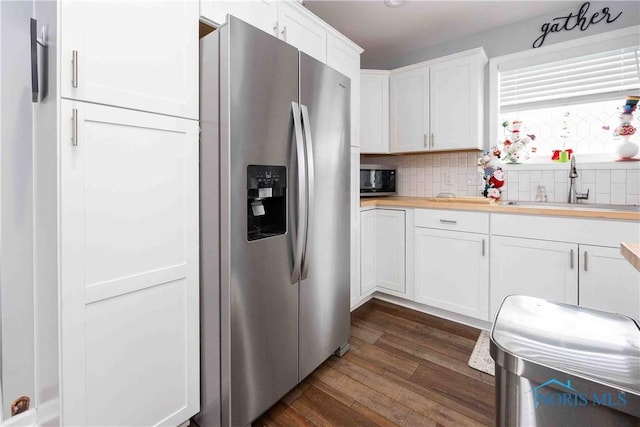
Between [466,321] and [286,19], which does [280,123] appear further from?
[466,321]

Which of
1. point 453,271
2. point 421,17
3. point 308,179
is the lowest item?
point 453,271

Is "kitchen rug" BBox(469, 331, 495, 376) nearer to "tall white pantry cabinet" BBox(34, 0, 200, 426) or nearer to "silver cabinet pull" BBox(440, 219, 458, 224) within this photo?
"silver cabinet pull" BBox(440, 219, 458, 224)

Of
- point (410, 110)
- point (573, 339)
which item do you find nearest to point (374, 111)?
point (410, 110)

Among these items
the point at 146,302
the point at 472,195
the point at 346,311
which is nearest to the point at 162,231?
the point at 146,302

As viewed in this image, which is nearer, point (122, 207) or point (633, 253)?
point (633, 253)

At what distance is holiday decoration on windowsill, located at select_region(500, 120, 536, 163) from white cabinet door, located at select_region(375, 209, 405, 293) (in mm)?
1052

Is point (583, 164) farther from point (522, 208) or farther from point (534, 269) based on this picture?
point (534, 269)

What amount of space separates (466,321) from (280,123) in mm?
2121

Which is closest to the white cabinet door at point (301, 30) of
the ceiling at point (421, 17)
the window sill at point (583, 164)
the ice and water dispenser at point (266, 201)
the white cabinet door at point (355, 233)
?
the ceiling at point (421, 17)

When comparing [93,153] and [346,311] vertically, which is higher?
[93,153]

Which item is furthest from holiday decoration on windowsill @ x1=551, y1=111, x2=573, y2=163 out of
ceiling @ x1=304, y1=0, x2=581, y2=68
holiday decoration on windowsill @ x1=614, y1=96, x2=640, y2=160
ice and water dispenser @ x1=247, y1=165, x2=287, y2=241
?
ice and water dispenser @ x1=247, y1=165, x2=287, y2=241

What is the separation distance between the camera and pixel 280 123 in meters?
1.40

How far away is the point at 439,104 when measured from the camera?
9.05 ft

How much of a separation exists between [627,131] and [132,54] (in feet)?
10.1
